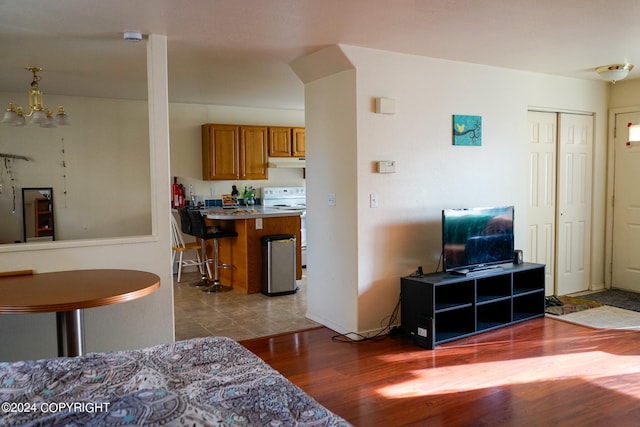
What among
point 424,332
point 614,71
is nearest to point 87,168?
point 424,332

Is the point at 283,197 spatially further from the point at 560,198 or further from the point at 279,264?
the point at 560,198

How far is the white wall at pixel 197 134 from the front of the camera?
7.22 meters

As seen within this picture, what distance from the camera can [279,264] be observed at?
586 centimetres

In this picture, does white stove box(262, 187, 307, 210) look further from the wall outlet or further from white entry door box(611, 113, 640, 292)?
white entry door box(611, 113, 640, 292)

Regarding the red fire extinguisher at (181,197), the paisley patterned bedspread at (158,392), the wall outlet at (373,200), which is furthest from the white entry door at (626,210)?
the red fire extinguisher at (181,197)

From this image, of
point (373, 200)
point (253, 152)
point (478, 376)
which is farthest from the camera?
point (253, 152)

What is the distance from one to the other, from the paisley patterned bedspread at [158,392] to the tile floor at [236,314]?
2379 millimetres

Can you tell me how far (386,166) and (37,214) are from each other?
182 inches

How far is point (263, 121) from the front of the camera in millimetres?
7926

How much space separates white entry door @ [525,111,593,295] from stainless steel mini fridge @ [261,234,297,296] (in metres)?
2.61

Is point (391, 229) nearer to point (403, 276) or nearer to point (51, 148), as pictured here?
point (403, 276)

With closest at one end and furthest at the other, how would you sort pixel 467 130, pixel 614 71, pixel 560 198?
pixel 467 130
pixel 614 71
pixel 560 198

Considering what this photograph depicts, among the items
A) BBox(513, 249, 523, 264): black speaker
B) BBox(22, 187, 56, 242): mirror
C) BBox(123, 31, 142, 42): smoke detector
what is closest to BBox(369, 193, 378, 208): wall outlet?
BBox(513, 249, 523, 264): black speaker

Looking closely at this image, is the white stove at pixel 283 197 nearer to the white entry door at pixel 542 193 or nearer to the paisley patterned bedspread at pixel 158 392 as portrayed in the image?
the white entry door at pixel 542 193
